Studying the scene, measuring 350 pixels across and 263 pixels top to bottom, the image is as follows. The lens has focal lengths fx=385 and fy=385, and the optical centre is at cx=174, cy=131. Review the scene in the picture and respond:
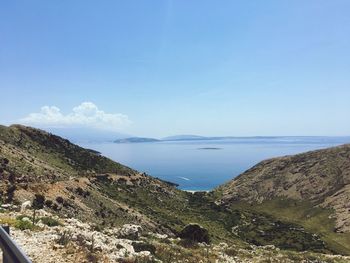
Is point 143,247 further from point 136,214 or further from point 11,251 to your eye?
point 136,214

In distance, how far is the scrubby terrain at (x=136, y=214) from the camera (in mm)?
21328

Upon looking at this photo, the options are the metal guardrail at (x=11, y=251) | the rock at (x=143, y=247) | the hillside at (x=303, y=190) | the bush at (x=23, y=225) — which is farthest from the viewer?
the hillside at (x=303, y=190)

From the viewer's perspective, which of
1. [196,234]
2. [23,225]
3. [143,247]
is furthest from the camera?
[196,234]

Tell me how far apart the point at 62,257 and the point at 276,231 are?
8736 centimetres

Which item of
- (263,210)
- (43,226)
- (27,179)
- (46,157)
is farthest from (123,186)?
(43,226)

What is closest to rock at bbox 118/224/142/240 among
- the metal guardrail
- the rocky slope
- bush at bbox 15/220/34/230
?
bush at bbox 15/220/34/230

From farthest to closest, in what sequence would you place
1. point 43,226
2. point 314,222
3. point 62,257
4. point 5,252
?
1. point 314,222
2. point 43,226
3. point 62,257
4. point 5,252

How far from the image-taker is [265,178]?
495ft

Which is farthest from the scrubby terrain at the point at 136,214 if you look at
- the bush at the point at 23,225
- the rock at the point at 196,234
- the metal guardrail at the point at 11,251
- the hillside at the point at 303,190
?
the metal guardrail at the point at 11,251

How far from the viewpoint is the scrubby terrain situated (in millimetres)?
21328

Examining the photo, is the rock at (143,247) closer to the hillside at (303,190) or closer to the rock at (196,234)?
the rock at (196,234)

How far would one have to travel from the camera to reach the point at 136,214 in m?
62.2

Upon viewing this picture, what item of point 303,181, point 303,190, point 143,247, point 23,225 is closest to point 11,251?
point 23,225

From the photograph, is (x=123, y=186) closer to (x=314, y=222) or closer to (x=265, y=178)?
(x=314, y=222)
